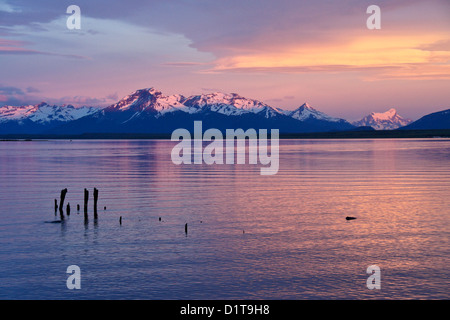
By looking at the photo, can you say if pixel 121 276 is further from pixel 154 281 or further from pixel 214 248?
pixel 214 248

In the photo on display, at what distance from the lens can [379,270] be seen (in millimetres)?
25125

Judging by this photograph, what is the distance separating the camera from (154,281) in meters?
23.5

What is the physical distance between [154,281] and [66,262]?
612cm

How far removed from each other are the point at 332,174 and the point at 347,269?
52.3 metres

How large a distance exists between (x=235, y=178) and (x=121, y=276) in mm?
48039

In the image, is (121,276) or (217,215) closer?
(121,276)
